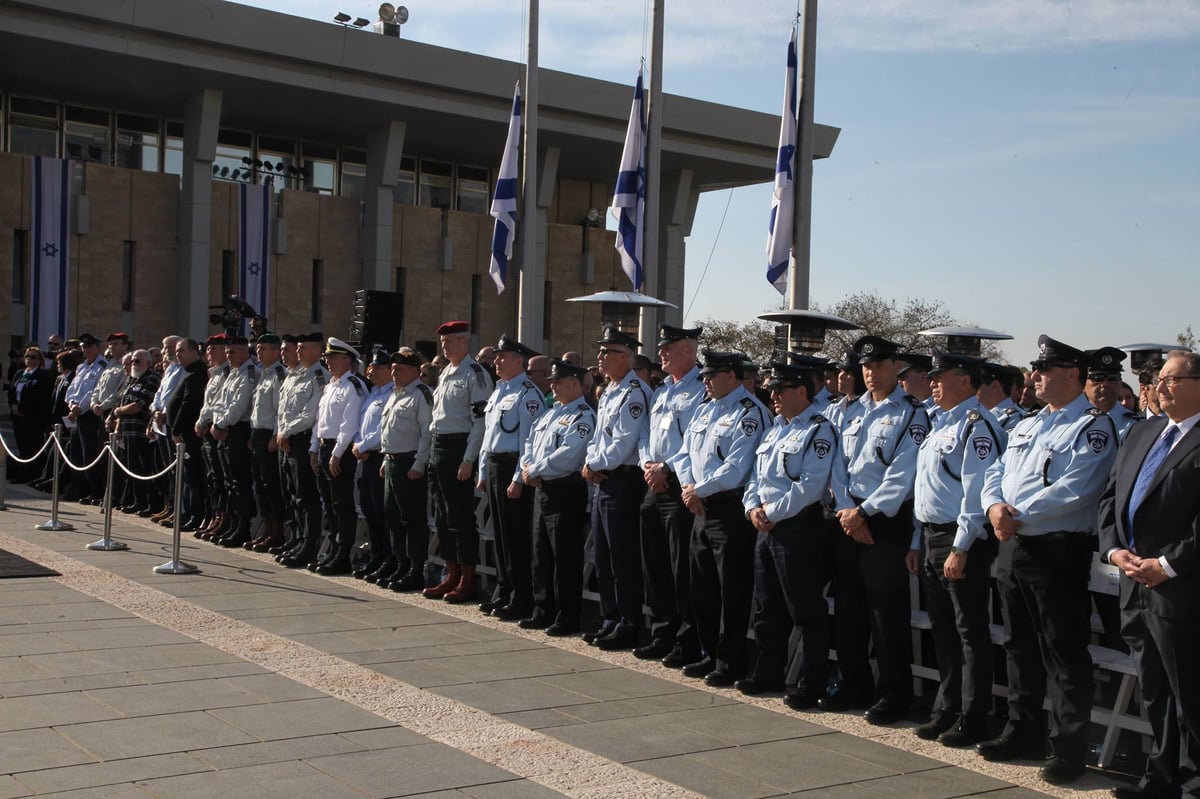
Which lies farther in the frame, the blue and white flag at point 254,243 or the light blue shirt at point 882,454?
the blue and white flag at point 254,243

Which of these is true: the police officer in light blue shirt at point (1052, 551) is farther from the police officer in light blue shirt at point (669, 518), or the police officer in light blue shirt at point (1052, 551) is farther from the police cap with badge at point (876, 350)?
the police officer in light blue shirt at point (669, 518)

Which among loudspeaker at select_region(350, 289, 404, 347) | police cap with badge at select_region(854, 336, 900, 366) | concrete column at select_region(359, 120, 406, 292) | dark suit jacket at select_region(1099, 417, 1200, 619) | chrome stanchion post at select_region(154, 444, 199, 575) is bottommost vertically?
chrome stanchion post at select_region(154, 444, 199, 575)

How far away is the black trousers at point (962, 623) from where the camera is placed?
6.16 metres

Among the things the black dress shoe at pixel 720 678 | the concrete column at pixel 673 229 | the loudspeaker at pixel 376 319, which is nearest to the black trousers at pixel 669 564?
the black dress shoe at pixel 720 678

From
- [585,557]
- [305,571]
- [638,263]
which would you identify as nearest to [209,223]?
[638,263]

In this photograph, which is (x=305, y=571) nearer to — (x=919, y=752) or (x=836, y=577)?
(x=836, y=577)

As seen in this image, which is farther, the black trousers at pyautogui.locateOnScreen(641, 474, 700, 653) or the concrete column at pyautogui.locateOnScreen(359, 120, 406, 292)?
the concrete column at pyautogui.locateOnScreen(359, 120, 406, 292)

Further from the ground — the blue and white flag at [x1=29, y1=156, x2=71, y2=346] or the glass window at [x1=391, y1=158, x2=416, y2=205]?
the glass window at [x1=391, y1=158, x2=416, y2=205]

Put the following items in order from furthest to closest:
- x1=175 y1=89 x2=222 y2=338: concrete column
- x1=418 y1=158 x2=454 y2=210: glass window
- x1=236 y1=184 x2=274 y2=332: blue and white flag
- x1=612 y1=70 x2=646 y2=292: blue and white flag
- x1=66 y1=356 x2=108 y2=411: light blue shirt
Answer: x1=418 y1=158 x2=454 y2=210: glass window, x1=236 y1=184 x2=274 y2=332: blue and white flag, x1=175 y1=89 x2=222 y2=338: concrete column, x1=612 y1=70 x2=646 y2=292: blue and white flag, x1=66 y1=356 x2=108 y2=411: light blue shirt

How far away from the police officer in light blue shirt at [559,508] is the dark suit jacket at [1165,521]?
160 inches

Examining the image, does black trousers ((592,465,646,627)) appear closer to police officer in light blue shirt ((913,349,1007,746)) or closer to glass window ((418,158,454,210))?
police officer in light blue shirt ((913,349,1007,746))

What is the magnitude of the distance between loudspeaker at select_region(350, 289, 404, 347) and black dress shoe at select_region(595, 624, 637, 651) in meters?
6.40

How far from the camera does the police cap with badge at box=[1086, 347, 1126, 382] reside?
239 inches

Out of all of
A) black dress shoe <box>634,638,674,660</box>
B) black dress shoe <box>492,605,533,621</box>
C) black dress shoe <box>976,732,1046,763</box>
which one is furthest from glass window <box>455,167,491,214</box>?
black dress shoe <box>976,732,1046,763</box>
